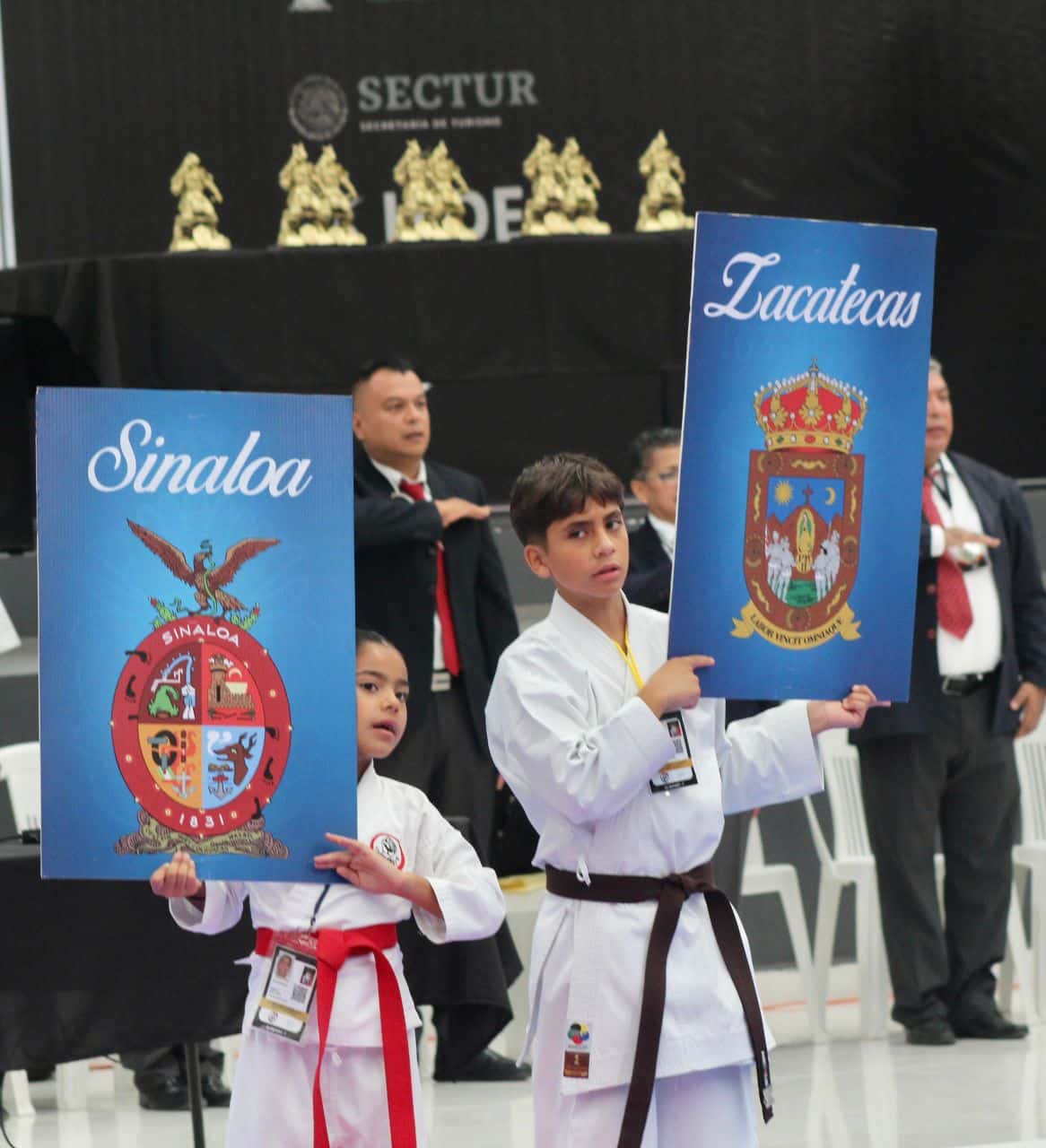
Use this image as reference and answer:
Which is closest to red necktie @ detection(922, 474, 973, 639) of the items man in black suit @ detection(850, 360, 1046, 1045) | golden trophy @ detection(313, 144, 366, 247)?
man in black suit @ detection(850, 360, 1046, 1045)

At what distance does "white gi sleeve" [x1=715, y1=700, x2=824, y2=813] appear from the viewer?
3.07 m

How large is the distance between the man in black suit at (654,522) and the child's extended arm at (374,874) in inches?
82.2

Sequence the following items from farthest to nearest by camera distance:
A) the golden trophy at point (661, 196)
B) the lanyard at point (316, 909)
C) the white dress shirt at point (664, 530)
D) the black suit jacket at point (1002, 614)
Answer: the golden trophy at point (661, 196)
the black suit jacket at point (1002, 614)
the white dress shirt at point (664, 530)
the lanyard at point (316, 909)

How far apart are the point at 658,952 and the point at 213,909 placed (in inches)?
24.6

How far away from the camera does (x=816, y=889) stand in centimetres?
655

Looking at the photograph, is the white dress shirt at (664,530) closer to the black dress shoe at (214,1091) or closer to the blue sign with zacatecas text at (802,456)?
the black dress shoe at (214,1091)

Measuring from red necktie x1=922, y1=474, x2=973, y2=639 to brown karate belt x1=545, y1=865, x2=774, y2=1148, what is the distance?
2452 millimetres

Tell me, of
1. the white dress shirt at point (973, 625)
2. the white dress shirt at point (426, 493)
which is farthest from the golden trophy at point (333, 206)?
the white dress shirt at point (973, 625)

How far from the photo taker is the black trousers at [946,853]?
5324mm

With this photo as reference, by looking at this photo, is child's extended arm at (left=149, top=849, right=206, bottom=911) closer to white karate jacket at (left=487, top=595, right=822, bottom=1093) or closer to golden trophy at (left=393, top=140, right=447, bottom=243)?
white karate jacket at (left=487, top=595, right=822, bottom=1093)

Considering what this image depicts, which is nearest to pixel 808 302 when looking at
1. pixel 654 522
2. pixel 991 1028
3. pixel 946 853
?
pixel 654 522

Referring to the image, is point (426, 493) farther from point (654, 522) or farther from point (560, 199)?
point (560, 199)

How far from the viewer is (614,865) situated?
291 centimetres

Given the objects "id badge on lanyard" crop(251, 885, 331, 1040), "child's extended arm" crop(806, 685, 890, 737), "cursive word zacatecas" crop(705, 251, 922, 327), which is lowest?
"id badge on lanyard" crop(251, 885, 331, 1040)
